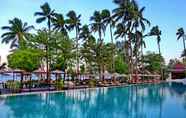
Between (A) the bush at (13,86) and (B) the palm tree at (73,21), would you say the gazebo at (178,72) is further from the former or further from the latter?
(A) the bush at (13,86)

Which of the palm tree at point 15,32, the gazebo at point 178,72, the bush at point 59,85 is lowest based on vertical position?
the bush at point 59,85

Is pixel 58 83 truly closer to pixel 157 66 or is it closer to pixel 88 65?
pixel 88 65

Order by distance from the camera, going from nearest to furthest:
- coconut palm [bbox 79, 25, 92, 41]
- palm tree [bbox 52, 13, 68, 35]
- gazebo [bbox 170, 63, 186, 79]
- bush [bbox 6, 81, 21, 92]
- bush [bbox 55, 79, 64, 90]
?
bush [bbox 6, 81, 21, 92], bush [bbox 55, 79, 64, 90], palm tree [bbox 52, 13, 68, 35], coconut palm [bbox 79, 25, 92, 41], gazebo [bbox 170, 63, 186, 79]

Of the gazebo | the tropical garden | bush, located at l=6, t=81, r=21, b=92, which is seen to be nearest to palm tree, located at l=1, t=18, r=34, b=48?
the tropical garden

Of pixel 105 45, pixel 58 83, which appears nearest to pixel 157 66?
pixel 105 45

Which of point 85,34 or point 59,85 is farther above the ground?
point 85,34

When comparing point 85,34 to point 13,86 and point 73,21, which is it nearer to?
point 73,21

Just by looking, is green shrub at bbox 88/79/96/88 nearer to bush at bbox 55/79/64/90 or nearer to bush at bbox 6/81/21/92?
bush at bbox 55/79/64/90

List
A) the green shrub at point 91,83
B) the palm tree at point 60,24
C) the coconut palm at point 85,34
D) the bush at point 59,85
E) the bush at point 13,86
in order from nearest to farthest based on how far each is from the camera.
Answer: the bush at point 13,86 < the bush at point 59,85 < the green shrub at point 91,83 < the palm tree at point 60,24 < the coconut palm at point 85,34

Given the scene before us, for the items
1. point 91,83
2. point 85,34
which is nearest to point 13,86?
point 91,83

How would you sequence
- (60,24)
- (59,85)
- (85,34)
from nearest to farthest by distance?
(59,85) < (60,24) < (85,34)

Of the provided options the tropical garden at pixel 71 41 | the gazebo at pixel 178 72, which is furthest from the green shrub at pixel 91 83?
the gazebo at pixel 178 72

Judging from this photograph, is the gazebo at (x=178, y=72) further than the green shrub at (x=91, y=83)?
Yes

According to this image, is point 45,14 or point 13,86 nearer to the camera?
point 13,86
